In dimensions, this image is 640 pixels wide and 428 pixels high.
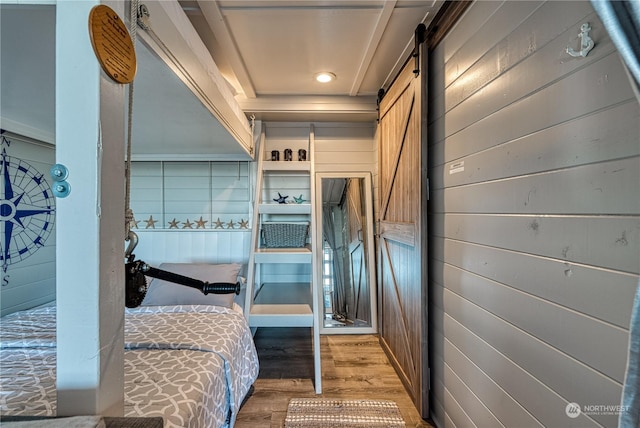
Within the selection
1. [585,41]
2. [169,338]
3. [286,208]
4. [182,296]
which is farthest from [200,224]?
[585,41]

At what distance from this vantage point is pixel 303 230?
265 centimetres

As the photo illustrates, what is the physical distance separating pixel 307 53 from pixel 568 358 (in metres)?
2.15

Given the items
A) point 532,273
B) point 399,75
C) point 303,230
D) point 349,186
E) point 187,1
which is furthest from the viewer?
point 349,186

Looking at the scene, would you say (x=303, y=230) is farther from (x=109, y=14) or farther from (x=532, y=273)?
(x=109, y=14)

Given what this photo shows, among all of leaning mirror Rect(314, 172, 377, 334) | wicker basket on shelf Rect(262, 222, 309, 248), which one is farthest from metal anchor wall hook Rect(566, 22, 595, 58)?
leaning mirror Rect(314, 172, 377, 334)

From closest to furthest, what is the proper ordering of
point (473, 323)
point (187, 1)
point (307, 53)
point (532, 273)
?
point (532, 273) < point (473, 323) < point (187, 1) < point (307, 53)

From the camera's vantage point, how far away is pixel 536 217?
37.2 inches

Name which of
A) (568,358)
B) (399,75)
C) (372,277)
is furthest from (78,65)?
(372,277)

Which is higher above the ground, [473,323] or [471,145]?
[471,145]

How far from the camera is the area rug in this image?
1689 millimetres

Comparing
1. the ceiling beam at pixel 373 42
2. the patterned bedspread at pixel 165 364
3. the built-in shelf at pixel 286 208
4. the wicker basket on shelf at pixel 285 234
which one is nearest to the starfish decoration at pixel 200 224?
the wicker basket on shelf at pixel 285 234

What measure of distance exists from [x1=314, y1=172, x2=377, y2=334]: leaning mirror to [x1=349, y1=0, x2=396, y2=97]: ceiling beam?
1057 mm

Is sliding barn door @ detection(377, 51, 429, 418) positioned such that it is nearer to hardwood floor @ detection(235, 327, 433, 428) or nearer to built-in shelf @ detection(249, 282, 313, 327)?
hardwood floor @ detection(235, 327, 433, 428)

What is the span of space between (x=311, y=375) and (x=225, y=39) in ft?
8.48
